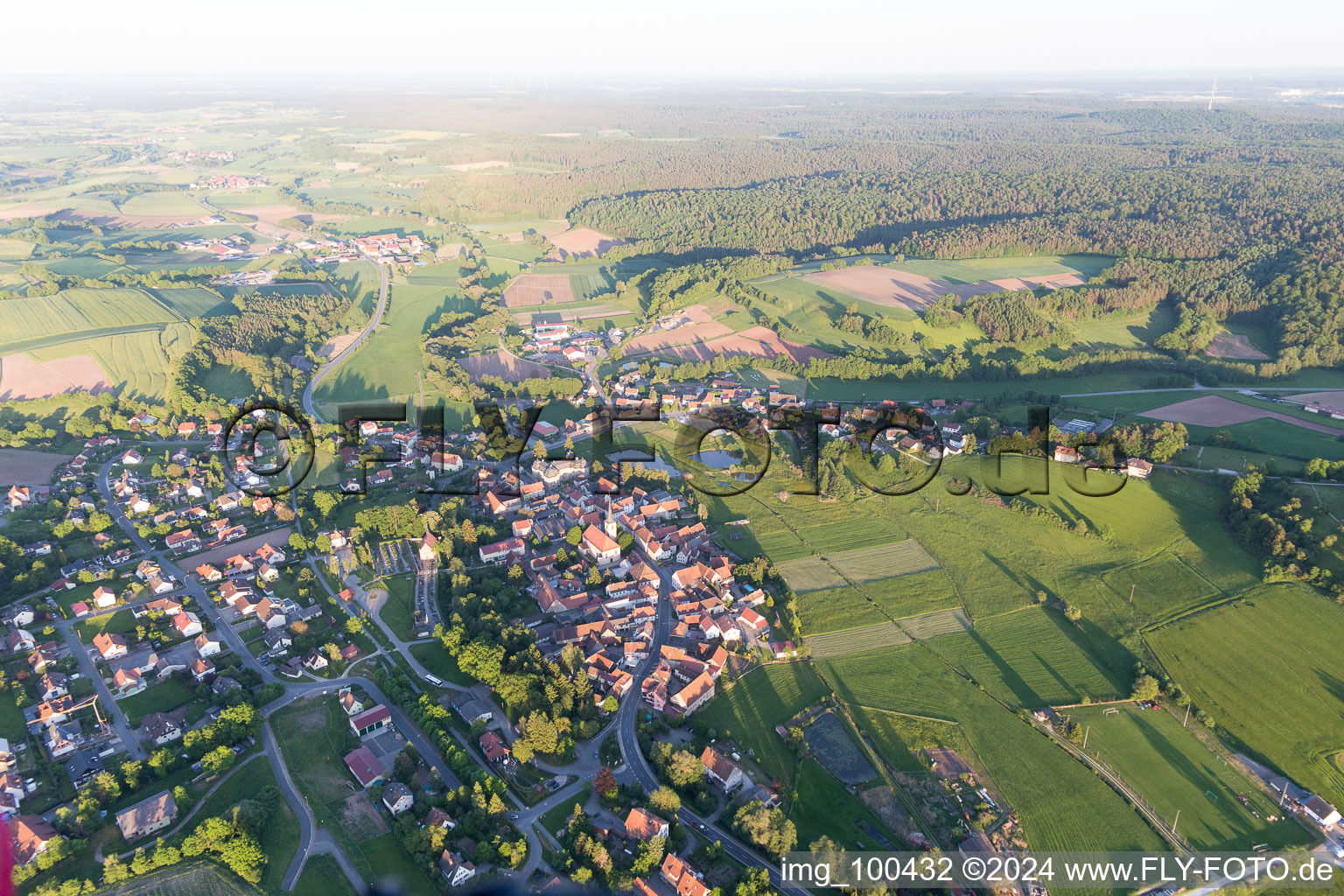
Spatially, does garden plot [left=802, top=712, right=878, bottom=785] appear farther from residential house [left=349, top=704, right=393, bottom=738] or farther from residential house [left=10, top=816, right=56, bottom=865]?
residential house [left=10, top=816, right=56, bottom=865]

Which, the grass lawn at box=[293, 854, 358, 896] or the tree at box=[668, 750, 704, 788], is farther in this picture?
the tree at box=[668, 750, 704, 788]

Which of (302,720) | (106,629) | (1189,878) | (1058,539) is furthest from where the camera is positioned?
(1058,539)

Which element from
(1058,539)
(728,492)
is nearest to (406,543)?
(728,492)

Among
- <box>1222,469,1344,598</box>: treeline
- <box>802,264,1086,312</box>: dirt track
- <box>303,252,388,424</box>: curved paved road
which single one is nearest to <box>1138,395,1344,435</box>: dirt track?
<box>1222,469,1344,598</box>: treeline

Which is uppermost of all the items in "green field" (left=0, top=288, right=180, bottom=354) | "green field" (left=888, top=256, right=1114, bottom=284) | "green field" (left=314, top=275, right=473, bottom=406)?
"green field" (left=888, top=256, right=1114, bottom=284)

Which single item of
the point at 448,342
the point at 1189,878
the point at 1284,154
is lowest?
the point at 1189,878

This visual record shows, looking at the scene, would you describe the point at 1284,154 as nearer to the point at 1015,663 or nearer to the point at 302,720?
the point at 1015,663

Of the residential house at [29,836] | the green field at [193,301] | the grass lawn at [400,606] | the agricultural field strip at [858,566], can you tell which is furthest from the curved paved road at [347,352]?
the agricultural field strip at [858,566]

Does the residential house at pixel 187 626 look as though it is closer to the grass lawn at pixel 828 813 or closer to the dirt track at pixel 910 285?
the grass lawn at pixel 828 813
